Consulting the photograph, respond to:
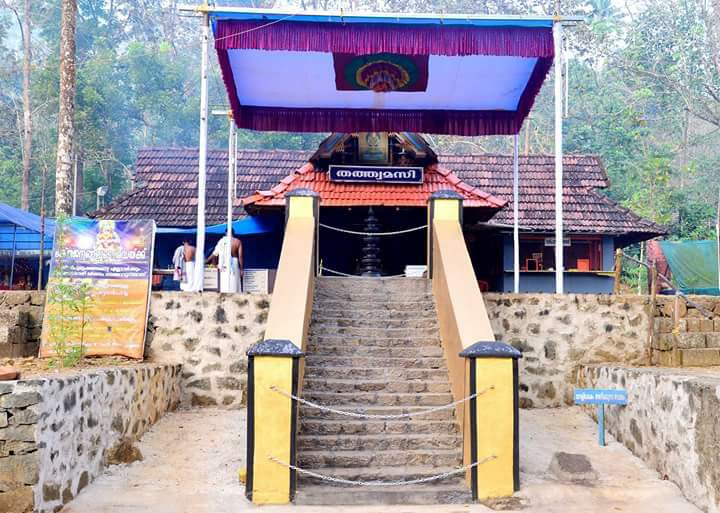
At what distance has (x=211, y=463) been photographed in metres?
7.25

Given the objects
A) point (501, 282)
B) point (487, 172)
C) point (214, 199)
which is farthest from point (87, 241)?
point (487, 172)

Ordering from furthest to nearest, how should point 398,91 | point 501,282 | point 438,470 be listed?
point 501,282 → point 398,91 → point 438,470

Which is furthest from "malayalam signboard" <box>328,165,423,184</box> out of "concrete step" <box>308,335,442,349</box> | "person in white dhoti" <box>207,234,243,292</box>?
"concrete step" <box>308,335,442,349</box>

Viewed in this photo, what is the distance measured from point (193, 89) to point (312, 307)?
30340mm

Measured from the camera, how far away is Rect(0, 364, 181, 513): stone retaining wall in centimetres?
511

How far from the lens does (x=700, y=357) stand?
30.3 feet

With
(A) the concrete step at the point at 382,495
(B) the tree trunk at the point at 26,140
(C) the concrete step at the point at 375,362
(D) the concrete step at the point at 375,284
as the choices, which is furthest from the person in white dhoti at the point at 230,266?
(B) the tree trunk at the point at 26,140

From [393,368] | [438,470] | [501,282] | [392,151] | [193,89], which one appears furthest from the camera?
[193,89]

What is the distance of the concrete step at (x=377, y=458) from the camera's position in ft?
22.4

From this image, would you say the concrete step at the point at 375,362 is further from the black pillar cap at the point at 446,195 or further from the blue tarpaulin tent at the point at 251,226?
the blue tarpaulin tent at the point at 251,226

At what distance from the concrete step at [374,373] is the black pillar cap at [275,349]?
4.50 feet

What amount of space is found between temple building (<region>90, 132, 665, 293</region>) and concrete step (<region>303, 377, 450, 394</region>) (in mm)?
4122

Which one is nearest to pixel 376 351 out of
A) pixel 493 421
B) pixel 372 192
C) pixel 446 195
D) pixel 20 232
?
pixel 493 421

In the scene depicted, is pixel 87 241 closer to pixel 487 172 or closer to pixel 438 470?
pixel 438 470
